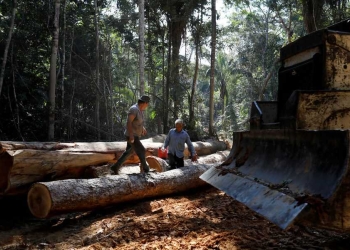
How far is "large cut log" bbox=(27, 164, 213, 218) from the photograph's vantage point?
484 cm

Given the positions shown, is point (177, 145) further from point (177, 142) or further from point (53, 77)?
point (53, 77)

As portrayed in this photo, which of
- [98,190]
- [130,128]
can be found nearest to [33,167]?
[98,190]

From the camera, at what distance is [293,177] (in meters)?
3.11

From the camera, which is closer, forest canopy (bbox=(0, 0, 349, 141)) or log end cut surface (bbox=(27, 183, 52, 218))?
log end cut surface (bbox=(27, 183, 52, 218))

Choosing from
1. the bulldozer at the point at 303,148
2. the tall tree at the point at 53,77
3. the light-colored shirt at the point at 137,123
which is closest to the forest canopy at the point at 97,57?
the tall tree at the point at 53,77

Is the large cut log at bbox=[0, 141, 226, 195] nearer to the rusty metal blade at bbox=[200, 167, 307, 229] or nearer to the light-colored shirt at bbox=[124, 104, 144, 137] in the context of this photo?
the light-colored shirt at bbox=[124, 104, 144, 137]

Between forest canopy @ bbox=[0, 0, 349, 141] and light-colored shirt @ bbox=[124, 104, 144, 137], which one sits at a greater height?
forest canopy @ bbox=[0, 0, 349, 141]

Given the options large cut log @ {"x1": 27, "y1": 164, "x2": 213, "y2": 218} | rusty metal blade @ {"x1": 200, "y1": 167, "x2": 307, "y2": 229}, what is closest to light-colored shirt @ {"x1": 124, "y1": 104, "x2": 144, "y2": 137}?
large cut log @ {"x1": 27, "y1": 164, "x2": 213, "y2": 218}

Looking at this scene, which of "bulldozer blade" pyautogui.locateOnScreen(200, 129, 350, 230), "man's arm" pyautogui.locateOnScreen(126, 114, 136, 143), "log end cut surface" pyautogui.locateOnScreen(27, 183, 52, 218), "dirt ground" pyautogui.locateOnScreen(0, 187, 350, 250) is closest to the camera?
"bulldozer blade" pyautogui.locateOnScreen(200, 129, 350, 230)

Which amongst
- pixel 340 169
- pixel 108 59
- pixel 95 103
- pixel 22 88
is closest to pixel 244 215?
pixel 340 169

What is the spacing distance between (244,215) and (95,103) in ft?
51.0

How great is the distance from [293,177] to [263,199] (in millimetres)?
361

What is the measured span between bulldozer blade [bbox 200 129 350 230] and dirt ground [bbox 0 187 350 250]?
57 cm

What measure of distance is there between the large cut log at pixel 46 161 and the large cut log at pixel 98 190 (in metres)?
0.76
